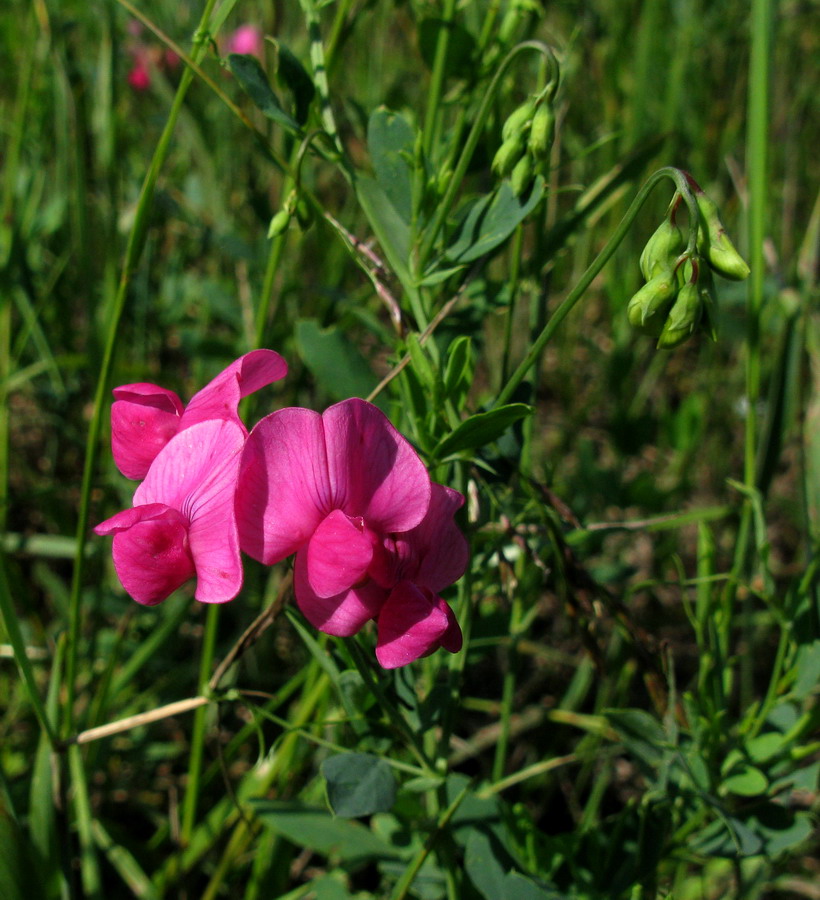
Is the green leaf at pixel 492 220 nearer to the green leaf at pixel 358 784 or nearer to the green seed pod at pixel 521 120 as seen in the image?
the green seed pod at pixel 521 120

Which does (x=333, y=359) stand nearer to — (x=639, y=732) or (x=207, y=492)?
(x=207, y=492)

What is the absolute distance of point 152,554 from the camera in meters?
0.64

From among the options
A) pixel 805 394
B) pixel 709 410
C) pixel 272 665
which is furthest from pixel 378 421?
pixel 709 410

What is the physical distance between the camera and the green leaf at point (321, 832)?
38.8 inches

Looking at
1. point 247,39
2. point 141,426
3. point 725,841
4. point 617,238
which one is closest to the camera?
point 617,238

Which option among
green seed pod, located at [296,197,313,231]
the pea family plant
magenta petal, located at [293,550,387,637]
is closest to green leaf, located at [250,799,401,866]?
the pea family plant


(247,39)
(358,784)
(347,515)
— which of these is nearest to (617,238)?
(347,515)

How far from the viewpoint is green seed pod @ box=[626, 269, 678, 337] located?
68 centimetres

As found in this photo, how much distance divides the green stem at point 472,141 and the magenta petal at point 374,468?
0.24 m

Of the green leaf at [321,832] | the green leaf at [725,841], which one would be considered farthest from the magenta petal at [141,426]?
the green leaf at [725,841]

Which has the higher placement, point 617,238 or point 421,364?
point 617,238

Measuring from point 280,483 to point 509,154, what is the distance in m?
0.37

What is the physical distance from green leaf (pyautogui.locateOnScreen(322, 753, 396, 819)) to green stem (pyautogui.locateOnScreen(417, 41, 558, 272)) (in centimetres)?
47

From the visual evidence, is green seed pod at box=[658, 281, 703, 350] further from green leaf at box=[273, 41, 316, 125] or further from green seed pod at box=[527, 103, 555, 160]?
green leaf at box=[273, 41, 316, 125]
